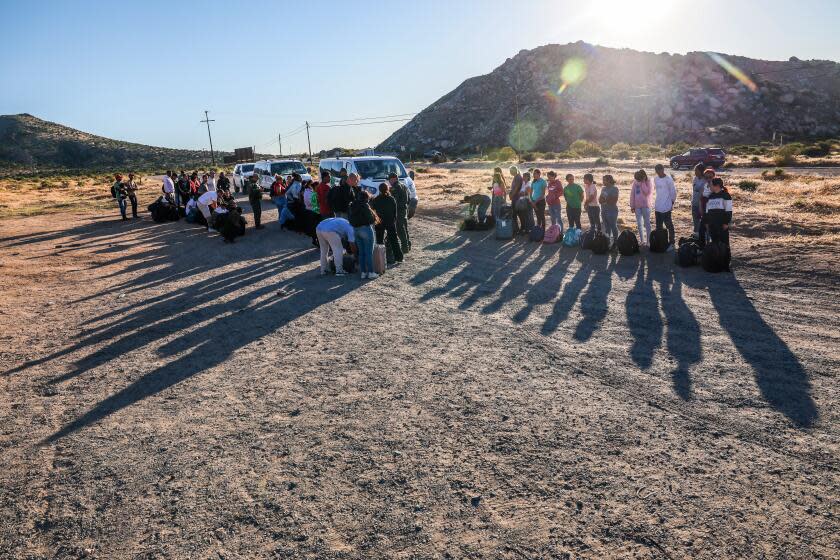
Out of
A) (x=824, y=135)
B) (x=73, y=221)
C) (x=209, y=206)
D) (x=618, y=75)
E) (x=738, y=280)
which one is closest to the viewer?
(x=738, y=280)

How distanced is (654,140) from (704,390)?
82725 millimetres

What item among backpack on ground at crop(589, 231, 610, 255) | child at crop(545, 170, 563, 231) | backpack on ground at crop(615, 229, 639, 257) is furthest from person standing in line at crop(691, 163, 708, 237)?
child at crop(545, 170, 563, 231)

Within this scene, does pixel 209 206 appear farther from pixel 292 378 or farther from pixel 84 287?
pixel 292 378

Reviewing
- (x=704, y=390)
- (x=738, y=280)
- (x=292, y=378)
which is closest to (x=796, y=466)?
(x=704, y=390)

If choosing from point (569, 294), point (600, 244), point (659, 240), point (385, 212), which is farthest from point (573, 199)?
point (385, 212)

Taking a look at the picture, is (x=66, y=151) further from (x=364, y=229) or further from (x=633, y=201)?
(x=633, y=201)

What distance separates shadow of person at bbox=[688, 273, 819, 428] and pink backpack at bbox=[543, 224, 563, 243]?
4.90 m

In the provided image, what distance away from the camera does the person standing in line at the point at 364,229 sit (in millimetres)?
11148

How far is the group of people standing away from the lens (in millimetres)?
10633

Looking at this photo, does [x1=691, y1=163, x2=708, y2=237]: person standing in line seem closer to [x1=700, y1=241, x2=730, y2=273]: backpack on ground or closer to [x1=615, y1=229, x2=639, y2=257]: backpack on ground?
[x1=700, y1=241, x2=730, y2=273]: backpack on ground

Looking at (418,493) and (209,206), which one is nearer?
(418,493)

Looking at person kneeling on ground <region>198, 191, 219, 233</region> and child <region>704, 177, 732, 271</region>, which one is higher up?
person kneeling on ground <region>198, 191, 219, 233</region>

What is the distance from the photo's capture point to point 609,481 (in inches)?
174

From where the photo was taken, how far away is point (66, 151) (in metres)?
130
